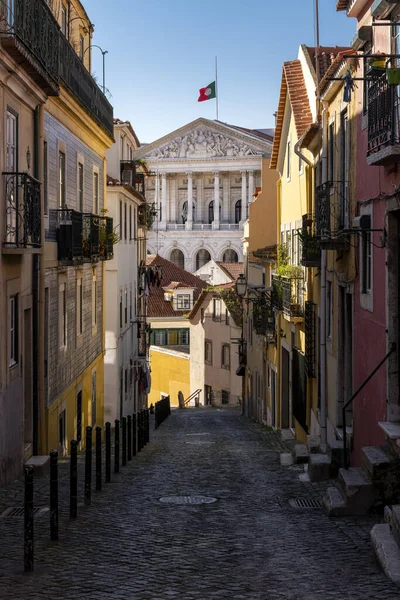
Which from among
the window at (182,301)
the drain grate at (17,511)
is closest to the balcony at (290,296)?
the drain grate at (17,511)

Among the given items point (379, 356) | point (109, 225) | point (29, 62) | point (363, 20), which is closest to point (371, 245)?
point (379, 356)

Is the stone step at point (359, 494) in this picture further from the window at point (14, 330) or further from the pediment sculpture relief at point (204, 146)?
the pediment sculpture relief at point (204, 146)

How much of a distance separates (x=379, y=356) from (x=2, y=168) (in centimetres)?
508

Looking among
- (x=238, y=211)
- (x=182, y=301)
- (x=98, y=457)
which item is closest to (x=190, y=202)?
(x=238, y=211)

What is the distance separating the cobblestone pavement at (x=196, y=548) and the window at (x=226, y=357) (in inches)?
1382

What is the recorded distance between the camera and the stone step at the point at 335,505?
970 cm

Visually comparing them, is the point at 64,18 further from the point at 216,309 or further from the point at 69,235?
the point at 216,309

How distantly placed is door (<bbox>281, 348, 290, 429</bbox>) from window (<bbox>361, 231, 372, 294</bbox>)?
41.1 ft

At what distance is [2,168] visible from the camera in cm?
1197

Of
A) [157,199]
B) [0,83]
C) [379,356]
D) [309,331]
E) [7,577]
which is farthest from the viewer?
[157,199]

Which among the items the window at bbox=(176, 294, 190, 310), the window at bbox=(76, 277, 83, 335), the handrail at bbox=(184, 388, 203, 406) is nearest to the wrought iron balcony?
the window at bbox=(76, 277, 83, 335)

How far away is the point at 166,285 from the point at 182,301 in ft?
7.71

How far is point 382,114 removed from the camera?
30.9 ft

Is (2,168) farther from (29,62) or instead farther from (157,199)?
(157,199)
